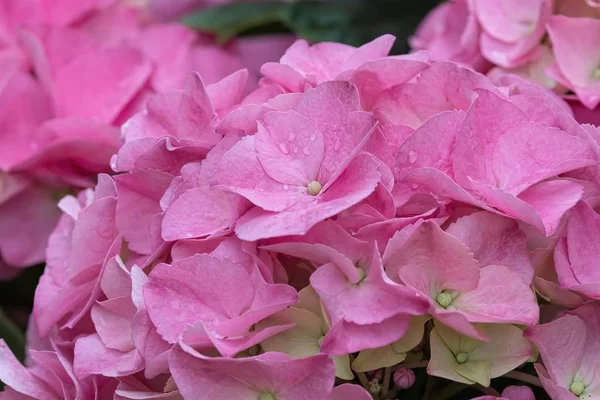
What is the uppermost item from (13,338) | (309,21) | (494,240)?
(494,240)

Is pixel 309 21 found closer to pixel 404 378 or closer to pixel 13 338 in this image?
pixel 13 338

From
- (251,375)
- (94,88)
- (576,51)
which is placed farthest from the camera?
(94,88)

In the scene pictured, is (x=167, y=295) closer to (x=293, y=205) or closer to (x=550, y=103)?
(x=293, y=205)

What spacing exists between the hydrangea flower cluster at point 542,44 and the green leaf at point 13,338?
0.42 metres

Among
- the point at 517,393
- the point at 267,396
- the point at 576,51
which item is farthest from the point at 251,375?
the point at 576,51

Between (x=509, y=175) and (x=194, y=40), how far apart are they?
50 cm

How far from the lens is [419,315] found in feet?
1.16

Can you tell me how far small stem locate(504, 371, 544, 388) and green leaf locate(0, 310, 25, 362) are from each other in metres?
0.44

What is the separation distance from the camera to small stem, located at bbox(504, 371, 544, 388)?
382 millimetres

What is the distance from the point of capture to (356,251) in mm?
366

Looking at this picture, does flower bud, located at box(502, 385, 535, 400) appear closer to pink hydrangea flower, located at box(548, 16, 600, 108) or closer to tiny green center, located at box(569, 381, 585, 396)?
tiny green center, located at box(569, 381, 585, 396)

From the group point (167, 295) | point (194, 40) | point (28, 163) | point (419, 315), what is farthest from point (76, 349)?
point (194, 40)

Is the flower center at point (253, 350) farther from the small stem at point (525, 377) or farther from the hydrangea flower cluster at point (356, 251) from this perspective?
the small stem at point (525, 377)

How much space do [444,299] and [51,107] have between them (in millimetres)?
473
